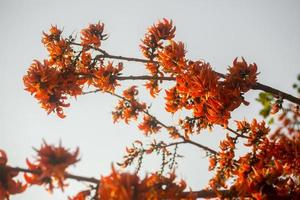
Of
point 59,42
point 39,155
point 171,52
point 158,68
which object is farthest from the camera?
point 59,42

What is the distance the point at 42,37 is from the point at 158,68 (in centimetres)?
244

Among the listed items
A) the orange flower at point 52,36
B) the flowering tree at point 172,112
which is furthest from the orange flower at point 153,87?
the orange flower at point 52,36

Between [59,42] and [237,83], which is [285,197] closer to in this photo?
[237,83]

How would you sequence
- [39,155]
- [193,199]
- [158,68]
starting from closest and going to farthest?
[39,155] → [193,199] → [158,68]

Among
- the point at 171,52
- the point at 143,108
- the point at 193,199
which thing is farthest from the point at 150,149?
the point at 193,199

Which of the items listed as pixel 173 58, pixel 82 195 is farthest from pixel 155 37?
pixel 82 195

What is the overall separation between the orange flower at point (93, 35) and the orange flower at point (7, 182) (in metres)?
3.41

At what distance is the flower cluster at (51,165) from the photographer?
2.40 metres

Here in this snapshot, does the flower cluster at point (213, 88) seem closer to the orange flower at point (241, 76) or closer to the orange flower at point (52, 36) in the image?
the orange flower at point (241, 76)

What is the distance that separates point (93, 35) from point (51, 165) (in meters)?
3.70

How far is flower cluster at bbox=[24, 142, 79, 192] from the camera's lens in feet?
7.89

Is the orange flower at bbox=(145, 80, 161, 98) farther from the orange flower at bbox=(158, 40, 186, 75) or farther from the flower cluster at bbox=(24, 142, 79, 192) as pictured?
the flower cluster at bbox=(24, 142, 79, 192)

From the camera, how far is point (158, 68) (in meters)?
5.14

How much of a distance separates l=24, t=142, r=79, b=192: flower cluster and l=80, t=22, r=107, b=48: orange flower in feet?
11.4
